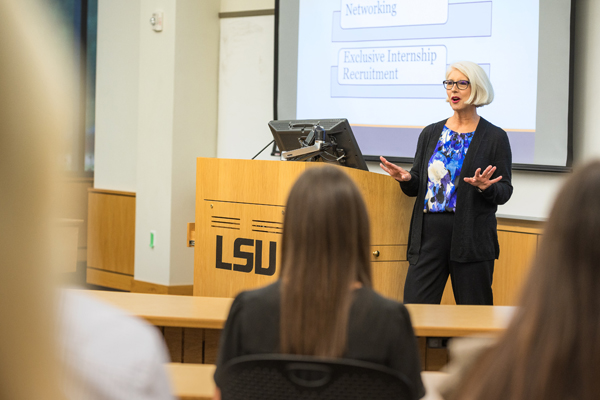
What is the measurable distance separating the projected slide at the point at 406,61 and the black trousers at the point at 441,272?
3.95 feet

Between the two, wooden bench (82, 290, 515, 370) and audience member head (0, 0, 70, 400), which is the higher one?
audience member head (0, 0, 70, 400)

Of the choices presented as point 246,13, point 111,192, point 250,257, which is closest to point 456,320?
point 250,257

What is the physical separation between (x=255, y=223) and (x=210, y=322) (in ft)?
4.69

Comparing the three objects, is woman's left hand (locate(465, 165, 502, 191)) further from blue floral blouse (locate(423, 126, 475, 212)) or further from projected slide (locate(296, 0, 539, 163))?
projected slide (locate(296, 0, 539, 163))

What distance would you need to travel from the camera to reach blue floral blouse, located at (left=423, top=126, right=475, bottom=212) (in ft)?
10.2

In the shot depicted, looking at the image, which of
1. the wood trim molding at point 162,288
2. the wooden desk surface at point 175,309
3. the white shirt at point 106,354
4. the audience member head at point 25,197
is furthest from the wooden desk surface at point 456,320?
the wood trim molding at point 162,288

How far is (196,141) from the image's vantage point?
212 inches

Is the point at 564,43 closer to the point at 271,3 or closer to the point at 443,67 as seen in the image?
the point at 443,67

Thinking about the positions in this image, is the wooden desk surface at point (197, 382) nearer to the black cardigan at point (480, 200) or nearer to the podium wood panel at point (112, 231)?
the black cardigan at point (480, 200)

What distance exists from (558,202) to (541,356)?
9.1 inches

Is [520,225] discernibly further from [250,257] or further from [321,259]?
[321,259]

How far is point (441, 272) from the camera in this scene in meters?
3.17

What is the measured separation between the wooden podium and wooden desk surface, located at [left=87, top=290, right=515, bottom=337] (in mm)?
985

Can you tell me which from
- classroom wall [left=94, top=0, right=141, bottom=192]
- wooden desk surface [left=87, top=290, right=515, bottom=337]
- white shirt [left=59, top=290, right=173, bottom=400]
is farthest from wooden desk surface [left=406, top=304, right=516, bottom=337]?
classroom wall [left=94, top=0, right=141, bottom=192]
